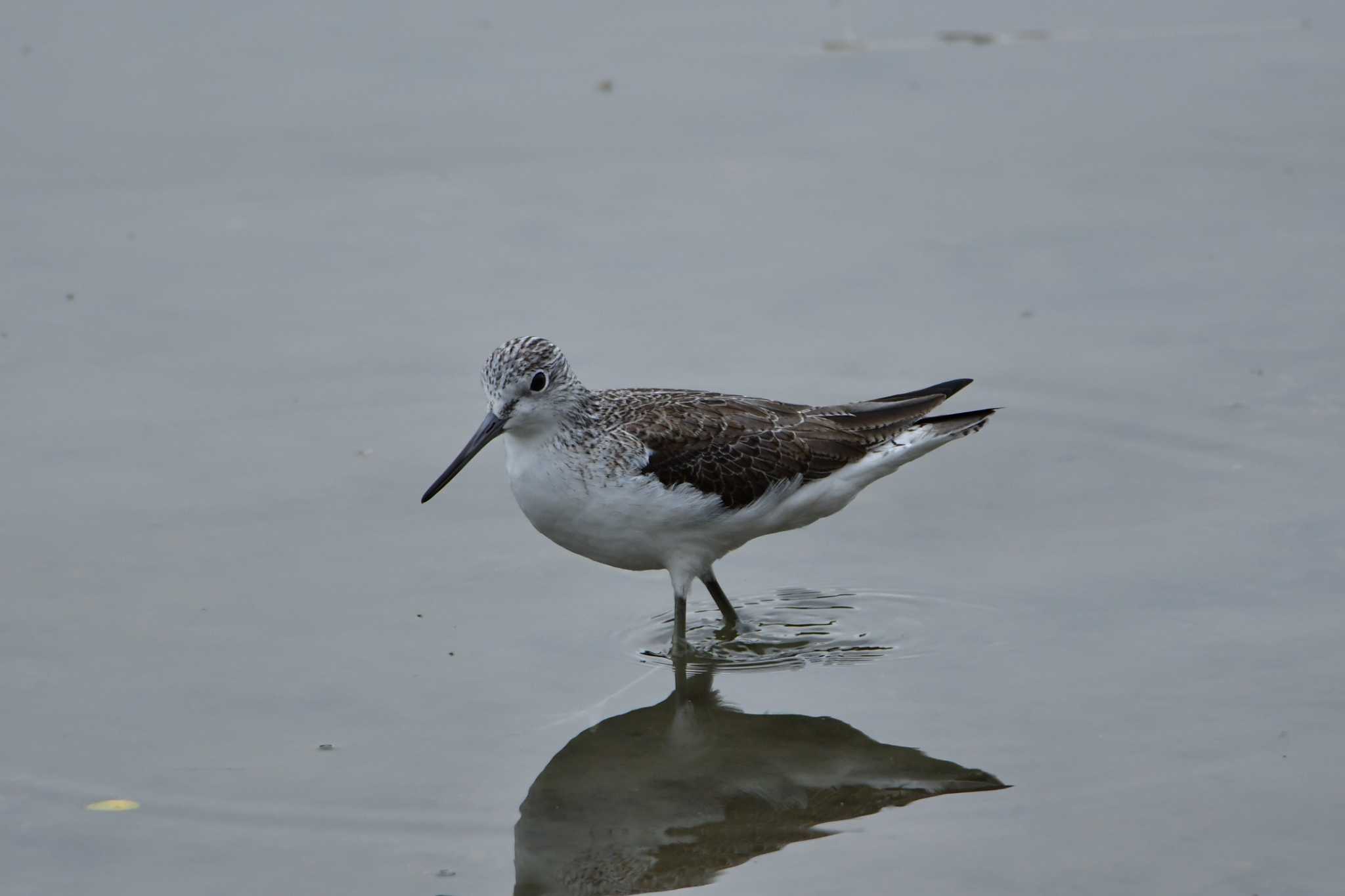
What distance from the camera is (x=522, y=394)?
893cm

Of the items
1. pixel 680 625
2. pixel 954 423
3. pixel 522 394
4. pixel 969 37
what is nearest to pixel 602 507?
pixel 522 394

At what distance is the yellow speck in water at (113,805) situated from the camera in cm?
757

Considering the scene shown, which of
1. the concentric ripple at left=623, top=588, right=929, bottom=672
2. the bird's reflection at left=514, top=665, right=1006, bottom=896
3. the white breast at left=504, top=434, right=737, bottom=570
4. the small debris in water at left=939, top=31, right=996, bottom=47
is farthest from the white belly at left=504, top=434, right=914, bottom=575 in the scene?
the small debris in water at left=939, top=31, right=996, bottom=47

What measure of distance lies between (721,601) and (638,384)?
231 cm

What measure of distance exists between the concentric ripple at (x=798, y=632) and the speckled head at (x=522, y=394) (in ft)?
3.90

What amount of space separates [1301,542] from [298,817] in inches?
211

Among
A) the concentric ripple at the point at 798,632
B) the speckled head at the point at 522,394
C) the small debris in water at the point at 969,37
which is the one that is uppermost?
the small debris in water at the point at 969,37

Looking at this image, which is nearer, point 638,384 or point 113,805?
point 113,805

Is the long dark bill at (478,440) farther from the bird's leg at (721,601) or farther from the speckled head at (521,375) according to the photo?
the bird's leg at (721,601)

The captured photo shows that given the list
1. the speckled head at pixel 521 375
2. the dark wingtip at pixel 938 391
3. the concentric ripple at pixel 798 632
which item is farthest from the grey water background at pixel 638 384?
the speckled head at pixel 521 375

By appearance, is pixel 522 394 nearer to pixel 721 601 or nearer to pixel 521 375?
pixel 521 375

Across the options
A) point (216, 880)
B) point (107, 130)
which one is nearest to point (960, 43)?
point (107, 130)

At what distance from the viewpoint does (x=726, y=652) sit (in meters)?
9.17

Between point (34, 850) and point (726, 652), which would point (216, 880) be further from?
point (726, 652)
